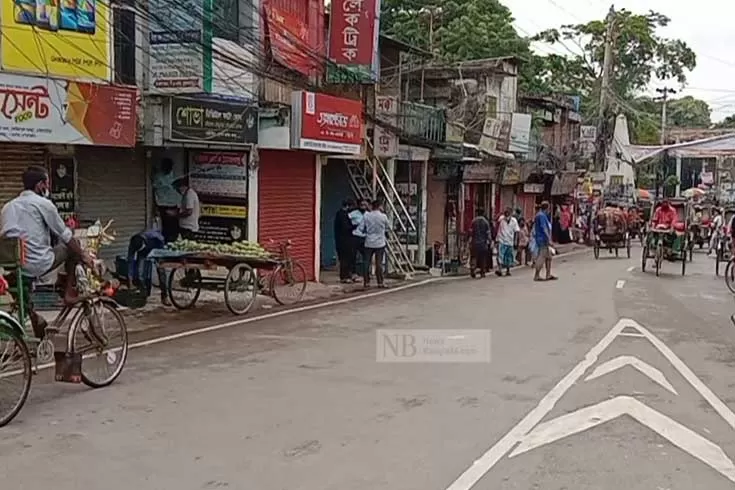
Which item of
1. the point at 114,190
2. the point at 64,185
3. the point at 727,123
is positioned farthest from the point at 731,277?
the point at 727,123

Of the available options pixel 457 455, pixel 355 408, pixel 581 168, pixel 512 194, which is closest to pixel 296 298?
pixel 355 408

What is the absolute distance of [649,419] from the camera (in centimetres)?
777

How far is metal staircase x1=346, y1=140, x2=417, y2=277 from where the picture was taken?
23047 mm

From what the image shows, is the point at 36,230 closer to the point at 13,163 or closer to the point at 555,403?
the point at 555,403

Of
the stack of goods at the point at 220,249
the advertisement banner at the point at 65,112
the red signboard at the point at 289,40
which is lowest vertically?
the stack of goods at the point at 220,249

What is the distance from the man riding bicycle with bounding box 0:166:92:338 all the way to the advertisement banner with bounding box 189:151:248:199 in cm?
945

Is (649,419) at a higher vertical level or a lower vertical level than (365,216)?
lower

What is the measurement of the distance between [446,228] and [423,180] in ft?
16.4

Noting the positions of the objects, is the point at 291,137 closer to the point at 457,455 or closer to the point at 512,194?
the point at 457,455

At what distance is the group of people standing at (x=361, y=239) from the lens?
63.7 ft

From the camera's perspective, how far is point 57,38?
1334cm

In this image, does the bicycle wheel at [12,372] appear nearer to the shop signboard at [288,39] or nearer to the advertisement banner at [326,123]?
the advertisement banner at [326,123]

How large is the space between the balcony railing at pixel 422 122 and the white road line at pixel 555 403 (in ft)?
47.7

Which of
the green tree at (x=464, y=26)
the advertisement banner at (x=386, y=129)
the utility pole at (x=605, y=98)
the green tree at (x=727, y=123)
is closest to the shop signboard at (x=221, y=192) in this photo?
the advertisement banner at (x=386, y=129)
